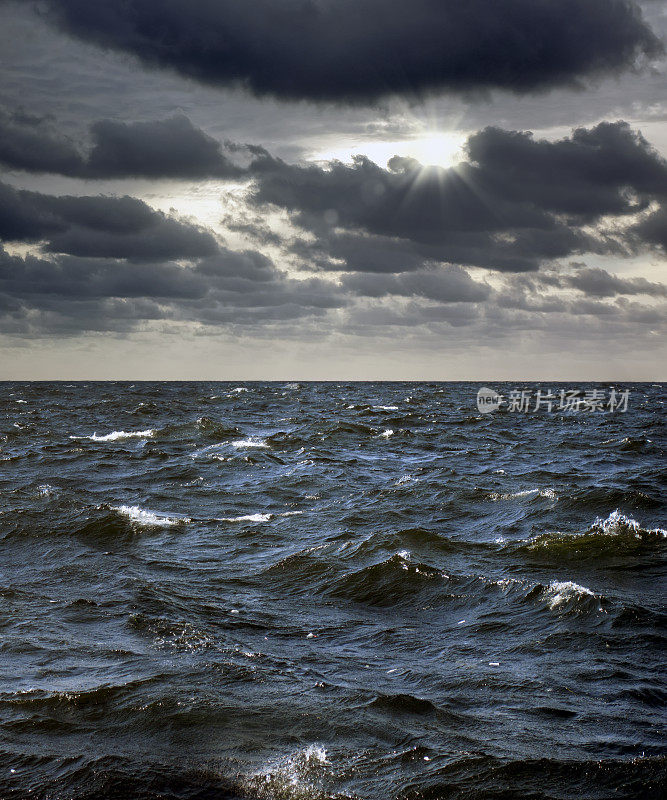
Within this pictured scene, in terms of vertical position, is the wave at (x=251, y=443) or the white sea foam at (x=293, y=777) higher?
the wave at (x=251, y=443)

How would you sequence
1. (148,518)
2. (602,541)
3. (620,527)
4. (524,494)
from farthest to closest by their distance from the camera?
(524,494)
(148,518)
(620,527)
(602,541)

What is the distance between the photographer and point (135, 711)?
264 inches

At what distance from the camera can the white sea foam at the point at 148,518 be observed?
15.6 meters

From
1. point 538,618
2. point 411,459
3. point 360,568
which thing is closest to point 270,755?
point 538,618

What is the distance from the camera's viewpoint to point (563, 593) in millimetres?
10531

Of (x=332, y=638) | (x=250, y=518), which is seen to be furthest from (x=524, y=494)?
(x=332, y=638)

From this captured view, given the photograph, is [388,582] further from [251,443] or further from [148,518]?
[251,443]

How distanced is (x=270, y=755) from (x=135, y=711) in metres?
1.48

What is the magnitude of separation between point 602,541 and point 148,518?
9421 mm

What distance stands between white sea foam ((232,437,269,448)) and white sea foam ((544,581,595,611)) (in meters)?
20.5

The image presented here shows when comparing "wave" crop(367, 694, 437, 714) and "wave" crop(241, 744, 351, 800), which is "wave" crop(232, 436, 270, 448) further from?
"wave" crop(241, 744, 351, 800)

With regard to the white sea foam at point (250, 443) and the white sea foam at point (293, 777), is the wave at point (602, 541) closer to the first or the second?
the white sea foam at point (293, 777)

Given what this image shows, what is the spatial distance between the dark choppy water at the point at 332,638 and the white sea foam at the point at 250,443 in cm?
859

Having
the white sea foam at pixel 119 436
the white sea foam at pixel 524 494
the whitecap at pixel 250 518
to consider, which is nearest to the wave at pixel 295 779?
the whitecap at pixel 250 518
